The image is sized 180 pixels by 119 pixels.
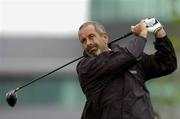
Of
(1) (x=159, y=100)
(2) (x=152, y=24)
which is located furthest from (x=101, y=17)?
(2) (x=152, y=24)

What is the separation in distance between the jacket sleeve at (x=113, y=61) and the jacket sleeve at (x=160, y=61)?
1.59 ft

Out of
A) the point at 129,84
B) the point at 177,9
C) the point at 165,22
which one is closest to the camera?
the point at 129,84

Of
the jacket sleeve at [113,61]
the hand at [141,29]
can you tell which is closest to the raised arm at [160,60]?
the hand at [141,29]

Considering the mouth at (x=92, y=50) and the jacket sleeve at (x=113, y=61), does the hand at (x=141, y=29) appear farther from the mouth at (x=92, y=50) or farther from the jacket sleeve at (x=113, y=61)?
Result: the mouth at (x=92, y=50)

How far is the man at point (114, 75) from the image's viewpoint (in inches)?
369

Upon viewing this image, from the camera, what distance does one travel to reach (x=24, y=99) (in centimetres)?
4662

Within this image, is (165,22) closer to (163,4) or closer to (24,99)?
(163,4)

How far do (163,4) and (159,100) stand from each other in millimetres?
19369

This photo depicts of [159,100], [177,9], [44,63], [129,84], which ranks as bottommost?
[129,84]

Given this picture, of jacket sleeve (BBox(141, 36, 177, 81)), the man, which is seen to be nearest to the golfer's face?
the man

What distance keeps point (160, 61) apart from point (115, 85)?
2.29 feet

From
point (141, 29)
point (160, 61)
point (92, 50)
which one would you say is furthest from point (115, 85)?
point (160, 61)

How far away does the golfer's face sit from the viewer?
31.3 feet

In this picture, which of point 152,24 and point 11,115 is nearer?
point 152,24
